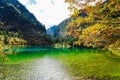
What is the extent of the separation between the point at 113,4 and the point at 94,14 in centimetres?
79

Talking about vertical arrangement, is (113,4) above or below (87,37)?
above

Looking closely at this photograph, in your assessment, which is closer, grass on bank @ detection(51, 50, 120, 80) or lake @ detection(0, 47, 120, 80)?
lake @ detection(0, 47, 120, 80)

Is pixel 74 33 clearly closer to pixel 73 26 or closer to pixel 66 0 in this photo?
pixel 73 26

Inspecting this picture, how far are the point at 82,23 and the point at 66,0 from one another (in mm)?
1403

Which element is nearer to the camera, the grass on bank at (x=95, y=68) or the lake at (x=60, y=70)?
the lake at (x=60, y=70)

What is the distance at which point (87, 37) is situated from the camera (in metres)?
9.35

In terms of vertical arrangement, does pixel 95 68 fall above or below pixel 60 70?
above

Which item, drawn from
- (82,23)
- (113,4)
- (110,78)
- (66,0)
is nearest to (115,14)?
(113,4)

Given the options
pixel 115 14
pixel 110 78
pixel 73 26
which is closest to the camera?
pixel 115 14

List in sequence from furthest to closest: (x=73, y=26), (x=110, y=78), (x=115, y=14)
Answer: (x=110, y=78) → (x=73, y=26) → (x=115, y=14)

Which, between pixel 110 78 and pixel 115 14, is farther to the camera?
pixel 110 78

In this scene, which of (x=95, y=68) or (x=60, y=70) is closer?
(x=60, y=70)

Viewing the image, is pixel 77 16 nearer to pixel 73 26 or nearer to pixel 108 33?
pixel 73 26

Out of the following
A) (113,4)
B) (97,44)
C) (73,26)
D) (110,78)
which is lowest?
(110,78)
